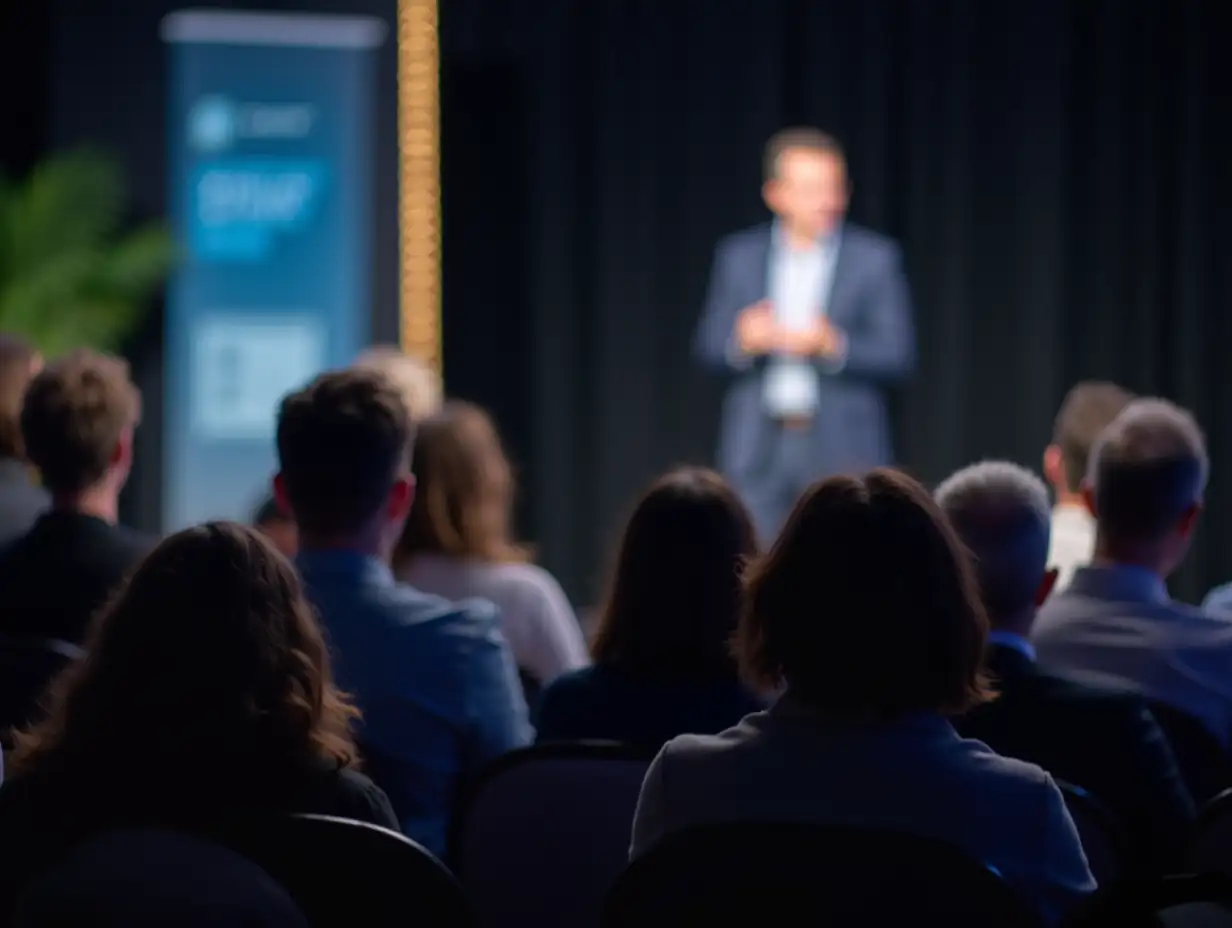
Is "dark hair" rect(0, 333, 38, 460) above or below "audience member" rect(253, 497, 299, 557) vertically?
above

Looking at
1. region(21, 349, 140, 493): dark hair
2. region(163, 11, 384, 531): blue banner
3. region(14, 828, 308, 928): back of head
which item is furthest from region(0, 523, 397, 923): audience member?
region(163, 11, 384, 531): blue banner

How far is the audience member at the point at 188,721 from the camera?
1.62m

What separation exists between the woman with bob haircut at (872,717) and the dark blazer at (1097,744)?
1.49 feet

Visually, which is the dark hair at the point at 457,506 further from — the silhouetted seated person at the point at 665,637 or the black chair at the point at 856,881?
the black chair at the point at 856,881

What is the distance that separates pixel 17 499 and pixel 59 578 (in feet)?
1.86

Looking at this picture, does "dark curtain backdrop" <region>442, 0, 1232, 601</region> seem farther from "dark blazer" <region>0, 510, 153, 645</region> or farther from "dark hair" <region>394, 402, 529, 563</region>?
"dark blazer" <region>0, 510, 153, 645</region>

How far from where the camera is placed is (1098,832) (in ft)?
6.26

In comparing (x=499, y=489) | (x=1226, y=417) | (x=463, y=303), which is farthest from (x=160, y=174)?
(x=1226, y=417)

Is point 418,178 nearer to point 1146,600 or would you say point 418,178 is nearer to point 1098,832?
point 1146,600

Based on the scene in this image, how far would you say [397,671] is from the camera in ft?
8.03

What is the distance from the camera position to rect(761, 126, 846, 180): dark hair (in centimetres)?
693

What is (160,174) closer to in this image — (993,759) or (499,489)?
(499,489)

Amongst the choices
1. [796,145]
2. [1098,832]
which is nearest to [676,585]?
[1098,832]

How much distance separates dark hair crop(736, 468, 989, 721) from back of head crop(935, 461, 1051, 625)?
26.2 inches
